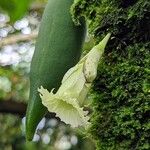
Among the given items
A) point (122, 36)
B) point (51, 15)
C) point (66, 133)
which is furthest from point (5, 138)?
point (122, 36)

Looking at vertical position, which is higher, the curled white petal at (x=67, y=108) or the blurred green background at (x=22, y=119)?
the curled white petal at (x=67, y=108)

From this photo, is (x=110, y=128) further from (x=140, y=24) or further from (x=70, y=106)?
(x=140, y=24)

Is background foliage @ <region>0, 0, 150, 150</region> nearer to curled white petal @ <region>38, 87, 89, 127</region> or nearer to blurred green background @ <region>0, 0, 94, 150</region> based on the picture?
curled white petal @ <region>38, 87, 89, 127</region>

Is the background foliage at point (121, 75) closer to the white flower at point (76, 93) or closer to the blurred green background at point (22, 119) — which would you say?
the white flower at point (76, 93)

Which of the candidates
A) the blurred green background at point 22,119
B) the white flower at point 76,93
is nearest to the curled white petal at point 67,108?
the white flower at point 76,93

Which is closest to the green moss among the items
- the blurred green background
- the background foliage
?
the background foliage

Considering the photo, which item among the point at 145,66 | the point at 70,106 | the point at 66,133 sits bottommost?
the point at 66,133

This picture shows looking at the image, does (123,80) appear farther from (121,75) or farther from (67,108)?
(67,108)
